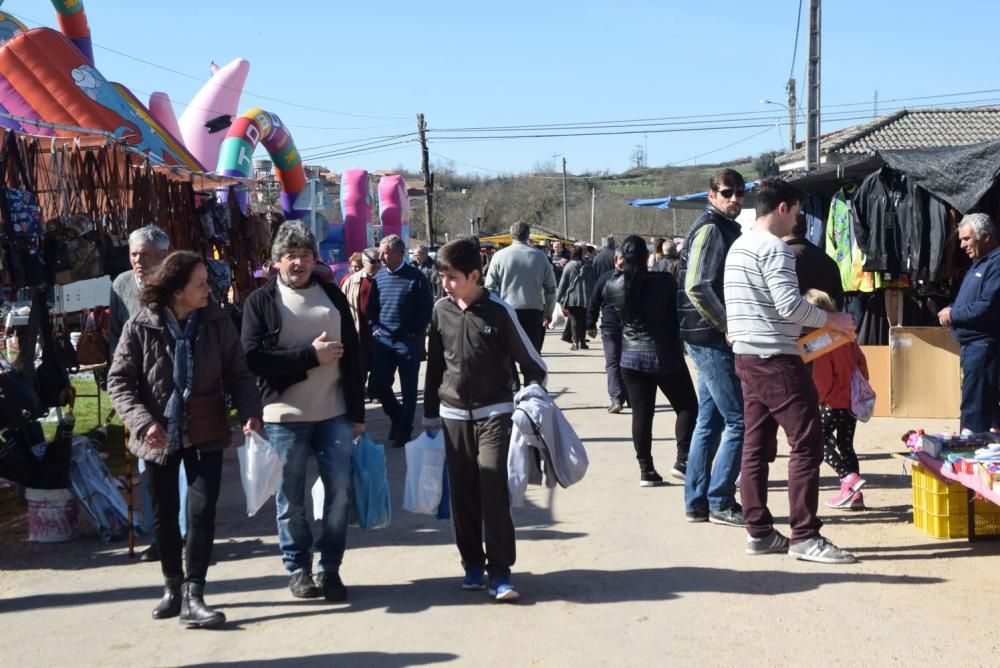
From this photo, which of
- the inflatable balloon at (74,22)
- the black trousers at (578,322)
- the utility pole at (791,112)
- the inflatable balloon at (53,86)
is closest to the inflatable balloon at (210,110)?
the inflatable balloon at (74,22)

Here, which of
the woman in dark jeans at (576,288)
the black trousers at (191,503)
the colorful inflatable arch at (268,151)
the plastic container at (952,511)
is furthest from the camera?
the woman in dark jeans at (576,288)

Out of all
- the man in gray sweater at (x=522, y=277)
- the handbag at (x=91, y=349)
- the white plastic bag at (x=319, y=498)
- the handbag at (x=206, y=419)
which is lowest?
the white plastic bag at (x=319, y=498)

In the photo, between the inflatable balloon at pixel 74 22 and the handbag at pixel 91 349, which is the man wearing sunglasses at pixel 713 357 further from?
the inflatable balloon at pixel 74 22

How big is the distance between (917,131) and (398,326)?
83.8ft

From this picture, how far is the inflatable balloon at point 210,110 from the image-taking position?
19.0 meters

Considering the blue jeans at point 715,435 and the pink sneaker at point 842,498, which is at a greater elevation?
the blue jeans at point 715,435

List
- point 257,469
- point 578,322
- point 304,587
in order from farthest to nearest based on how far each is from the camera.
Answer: point 578,322 < point 304,587 < point 257,469

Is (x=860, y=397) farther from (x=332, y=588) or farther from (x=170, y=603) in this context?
(x=170, y=603)

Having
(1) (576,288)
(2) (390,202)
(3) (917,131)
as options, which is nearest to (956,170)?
(1) (576,288)

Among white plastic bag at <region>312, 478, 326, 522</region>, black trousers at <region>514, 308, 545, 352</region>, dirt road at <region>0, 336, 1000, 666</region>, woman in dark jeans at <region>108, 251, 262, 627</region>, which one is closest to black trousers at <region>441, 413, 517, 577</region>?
dirt road at <region>0, 336, 1000, 666</region>

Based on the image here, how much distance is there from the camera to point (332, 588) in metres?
5.36

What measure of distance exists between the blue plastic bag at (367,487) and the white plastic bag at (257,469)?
0.53 metres

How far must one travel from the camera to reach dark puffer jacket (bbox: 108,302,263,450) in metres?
4.90

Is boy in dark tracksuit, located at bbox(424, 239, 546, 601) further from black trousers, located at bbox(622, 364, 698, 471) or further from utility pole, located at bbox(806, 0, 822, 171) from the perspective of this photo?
utility pole, located at bbox(806, 0, 822, 171)
